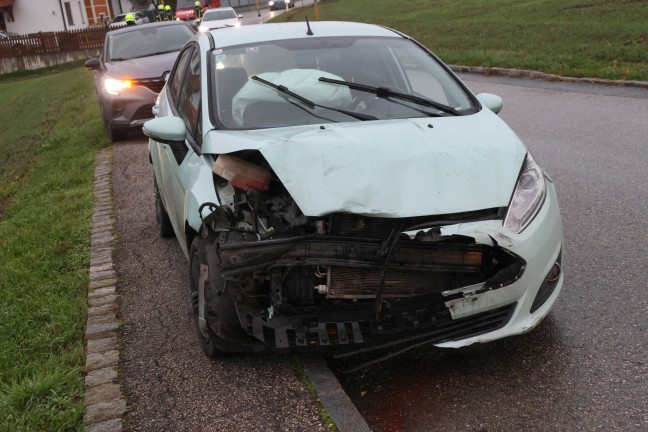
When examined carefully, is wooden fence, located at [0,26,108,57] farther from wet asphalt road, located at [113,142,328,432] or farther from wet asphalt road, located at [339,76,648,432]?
wet asphalt road, located at [339,76,648,432]

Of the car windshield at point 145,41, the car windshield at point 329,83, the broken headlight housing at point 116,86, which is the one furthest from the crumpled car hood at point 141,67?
the car windshield at point 329,83

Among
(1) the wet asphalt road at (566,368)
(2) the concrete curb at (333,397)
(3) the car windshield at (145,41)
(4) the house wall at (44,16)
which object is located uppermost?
(3) the car windshield at (145,41)

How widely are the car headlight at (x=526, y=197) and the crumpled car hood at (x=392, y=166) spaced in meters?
0.08

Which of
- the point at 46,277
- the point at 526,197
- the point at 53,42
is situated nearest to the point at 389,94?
the point at 526,197

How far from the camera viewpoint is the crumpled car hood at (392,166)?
3.62m

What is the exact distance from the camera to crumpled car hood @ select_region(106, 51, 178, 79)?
11.8 metres

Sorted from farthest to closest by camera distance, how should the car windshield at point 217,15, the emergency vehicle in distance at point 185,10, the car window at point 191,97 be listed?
the emergency vehicle in distance at point 185,10 → the car windshield at point 217,15 → the car window at point 191,97

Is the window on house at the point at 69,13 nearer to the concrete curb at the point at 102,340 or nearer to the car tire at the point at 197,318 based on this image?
the concrete curb at the point at 102,340

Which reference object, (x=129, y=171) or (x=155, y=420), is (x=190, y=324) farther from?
(x=129, y=171)

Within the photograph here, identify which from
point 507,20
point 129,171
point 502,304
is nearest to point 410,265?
point 502,304

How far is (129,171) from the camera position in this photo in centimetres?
962

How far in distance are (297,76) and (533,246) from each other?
208cm

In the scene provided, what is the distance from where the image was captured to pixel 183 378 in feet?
13.1

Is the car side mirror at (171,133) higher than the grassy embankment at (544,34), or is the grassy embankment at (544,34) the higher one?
the car side mirror at (171,133)
